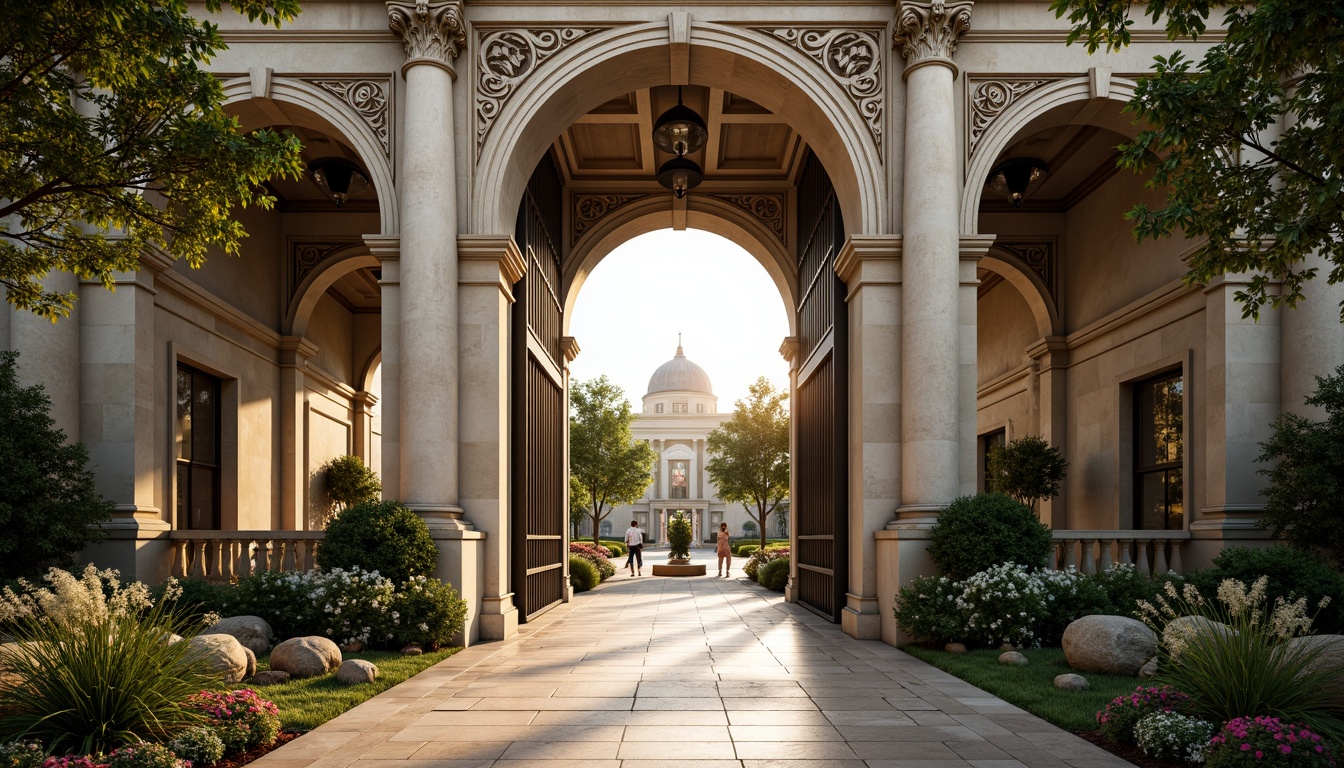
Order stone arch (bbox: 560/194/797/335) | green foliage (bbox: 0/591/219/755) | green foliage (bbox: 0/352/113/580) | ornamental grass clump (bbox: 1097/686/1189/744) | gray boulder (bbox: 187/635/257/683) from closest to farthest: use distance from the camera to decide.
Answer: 1. green foliage (bbox: 0/591/219/755)
2. ornamental grass clump (bbox: 1097/686/1189/744)
3. gray boulder (bbox: 187/635/257/683)
4. green foliage (bbox: 0/352/113/580)
5. stone arch (bbox: 560/194/797/335)

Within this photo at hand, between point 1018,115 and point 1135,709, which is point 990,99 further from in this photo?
point 1135,709

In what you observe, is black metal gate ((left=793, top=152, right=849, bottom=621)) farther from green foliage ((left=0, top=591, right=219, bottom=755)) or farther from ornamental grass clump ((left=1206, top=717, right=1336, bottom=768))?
green foliage ((left=0, top=591, right=219, bottom=755))

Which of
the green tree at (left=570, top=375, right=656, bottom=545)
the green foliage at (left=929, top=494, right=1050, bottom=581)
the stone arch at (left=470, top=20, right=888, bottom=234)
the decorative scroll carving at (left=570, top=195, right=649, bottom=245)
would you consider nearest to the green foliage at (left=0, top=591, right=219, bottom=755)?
the stone arch at (left=470, top=20, right=888, bottom=234)

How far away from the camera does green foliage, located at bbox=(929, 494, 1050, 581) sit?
1138 centimetres

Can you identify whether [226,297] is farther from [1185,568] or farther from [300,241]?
[1185,568]

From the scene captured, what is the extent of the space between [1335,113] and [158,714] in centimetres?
819

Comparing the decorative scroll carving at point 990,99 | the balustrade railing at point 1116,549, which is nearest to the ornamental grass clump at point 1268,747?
the balustrade railing at point 1116,549

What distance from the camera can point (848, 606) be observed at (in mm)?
13648

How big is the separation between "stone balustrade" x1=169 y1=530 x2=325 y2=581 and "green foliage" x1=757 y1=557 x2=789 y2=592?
11.7 m

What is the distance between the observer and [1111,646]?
29.6 feet

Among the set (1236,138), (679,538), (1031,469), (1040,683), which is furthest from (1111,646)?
(679,538)

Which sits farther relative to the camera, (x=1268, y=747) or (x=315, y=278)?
(x=315, y=278)

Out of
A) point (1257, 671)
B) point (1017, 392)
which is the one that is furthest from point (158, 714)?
point (1017, 392)

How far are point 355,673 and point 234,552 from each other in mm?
4953
